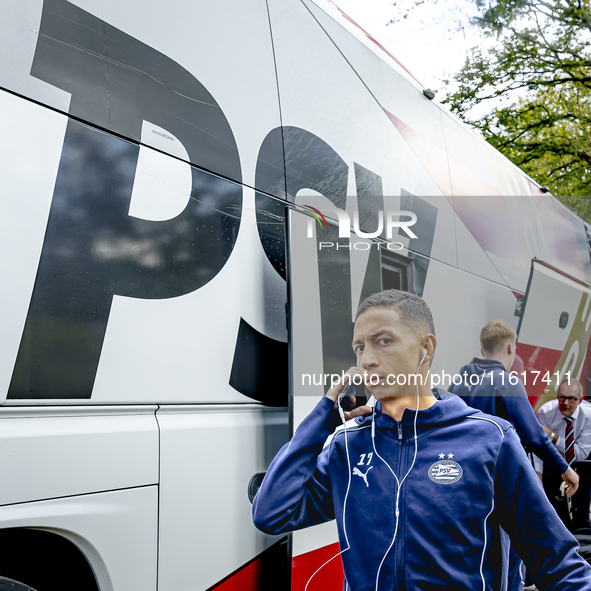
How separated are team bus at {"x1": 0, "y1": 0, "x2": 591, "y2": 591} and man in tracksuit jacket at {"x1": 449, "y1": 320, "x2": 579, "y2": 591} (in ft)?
0.38

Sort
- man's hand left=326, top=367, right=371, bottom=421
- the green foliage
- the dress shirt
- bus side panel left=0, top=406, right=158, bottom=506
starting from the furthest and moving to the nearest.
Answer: the green foliage < the dress shirt < man's hand left=326, top=367, right=371, bottom=421 < bus side panel left=0, top=406, right=158, bottom=506

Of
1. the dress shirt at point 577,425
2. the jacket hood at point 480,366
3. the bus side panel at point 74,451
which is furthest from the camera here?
the dress shirt at point 577,425

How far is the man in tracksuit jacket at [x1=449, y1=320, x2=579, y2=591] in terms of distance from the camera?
2.81 m

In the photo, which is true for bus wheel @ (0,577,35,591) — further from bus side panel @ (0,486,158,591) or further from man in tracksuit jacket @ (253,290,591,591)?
man in tracksuit jacket @ (253,290,591,591)

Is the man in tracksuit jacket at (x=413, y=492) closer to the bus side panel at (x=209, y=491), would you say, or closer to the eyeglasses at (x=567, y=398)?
the bus side panel at (x=209, y=491)

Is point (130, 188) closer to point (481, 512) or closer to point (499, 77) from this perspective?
point (481, 512)

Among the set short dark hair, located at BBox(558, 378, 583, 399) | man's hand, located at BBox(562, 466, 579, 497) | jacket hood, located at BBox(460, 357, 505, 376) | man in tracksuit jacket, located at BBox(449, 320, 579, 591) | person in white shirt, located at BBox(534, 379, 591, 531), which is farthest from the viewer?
short dark hair, located at BBox(558, 378, 583, 399)

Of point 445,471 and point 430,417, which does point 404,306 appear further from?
point 445,471

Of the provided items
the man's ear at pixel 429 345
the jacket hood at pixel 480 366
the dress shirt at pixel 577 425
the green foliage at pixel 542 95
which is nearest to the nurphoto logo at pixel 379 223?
the man's ear at pixel 429 345

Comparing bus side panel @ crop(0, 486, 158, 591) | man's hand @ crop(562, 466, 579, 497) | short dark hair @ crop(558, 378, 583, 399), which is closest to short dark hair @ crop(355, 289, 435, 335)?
bus side panel @ crop(0, 486, 158, 591)

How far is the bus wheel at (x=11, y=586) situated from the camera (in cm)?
162

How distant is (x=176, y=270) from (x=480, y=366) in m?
1.86

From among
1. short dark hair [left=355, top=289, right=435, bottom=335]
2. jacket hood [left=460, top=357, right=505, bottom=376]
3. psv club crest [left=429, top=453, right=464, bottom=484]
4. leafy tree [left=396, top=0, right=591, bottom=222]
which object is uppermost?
leafy tree [left=396, top=0, right=591, bottom=222]

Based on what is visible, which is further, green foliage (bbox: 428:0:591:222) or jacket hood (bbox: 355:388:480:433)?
green foliage (bbox: 428:0:591:222)
